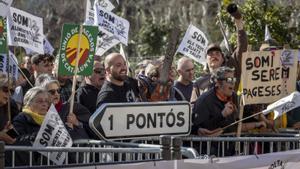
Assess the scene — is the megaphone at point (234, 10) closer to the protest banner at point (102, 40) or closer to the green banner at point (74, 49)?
the green banner at point (74, 49)

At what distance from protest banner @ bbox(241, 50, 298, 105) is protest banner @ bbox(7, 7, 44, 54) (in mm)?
3497

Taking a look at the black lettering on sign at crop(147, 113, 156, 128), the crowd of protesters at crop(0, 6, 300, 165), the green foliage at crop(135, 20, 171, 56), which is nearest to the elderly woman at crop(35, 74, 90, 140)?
the crowd of protesters at crop(0, 6, 300, 165)

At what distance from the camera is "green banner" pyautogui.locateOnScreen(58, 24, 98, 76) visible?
8051 mm

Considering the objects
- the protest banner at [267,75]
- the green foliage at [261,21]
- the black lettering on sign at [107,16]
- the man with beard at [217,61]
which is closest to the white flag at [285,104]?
the protest banner at [267,75]

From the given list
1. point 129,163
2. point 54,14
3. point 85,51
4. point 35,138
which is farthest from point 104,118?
point 54,14

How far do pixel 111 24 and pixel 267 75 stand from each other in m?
4.55

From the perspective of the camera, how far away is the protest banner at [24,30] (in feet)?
35.8

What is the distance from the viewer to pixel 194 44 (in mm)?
13406

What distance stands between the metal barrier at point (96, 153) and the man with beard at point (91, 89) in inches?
78.7

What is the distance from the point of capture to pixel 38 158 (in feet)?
22.8

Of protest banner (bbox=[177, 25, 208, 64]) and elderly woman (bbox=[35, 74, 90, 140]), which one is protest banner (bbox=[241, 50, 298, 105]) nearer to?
elderly woman (bbox=[35, 74, 90, 140])

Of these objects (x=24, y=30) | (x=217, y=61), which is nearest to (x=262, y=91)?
(x=217, y=61)

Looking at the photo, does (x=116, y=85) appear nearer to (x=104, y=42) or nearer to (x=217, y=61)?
(x=217, y=61)

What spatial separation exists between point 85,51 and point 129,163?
2.78 metres
